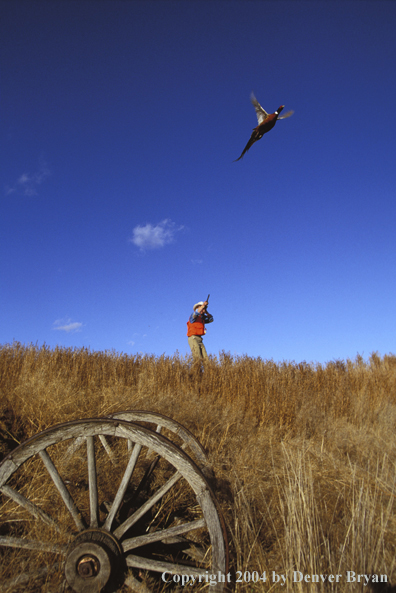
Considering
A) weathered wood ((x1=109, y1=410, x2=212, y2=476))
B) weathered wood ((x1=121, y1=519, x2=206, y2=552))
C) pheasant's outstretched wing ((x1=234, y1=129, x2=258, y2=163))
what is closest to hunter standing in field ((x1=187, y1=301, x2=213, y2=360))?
pheasant's outstretched wing ((x1=234, y1=129, x2=258, y2=163))

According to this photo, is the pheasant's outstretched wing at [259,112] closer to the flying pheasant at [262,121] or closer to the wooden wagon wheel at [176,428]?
the flying pheasant at [262,121]

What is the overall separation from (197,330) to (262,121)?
6185 mm

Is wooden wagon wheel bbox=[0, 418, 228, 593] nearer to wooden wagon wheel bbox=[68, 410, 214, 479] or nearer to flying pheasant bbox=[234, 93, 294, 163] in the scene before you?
wooden wagon wheel bbox=[68, 410, 214, 479]

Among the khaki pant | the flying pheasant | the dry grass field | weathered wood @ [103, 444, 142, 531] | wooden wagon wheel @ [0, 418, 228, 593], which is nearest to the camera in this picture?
wooden wagon wheel @ [0, 418, 228, 593]

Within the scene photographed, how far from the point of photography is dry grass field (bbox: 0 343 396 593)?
2.34 meters

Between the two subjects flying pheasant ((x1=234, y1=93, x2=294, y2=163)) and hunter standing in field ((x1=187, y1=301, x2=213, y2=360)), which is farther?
hunter standing in field ((x1=187, y1=301, x2=213, y2=360))

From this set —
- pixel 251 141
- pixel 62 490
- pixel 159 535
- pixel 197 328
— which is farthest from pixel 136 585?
pixel 197 328

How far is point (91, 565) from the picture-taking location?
1.87 meters

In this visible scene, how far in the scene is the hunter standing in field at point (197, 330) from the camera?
9.86 meters

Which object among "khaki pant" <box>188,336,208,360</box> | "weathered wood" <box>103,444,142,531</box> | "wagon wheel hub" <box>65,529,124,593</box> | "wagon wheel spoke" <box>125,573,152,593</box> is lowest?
"wagon wheel spoke" <box>125,573,152,593</box>

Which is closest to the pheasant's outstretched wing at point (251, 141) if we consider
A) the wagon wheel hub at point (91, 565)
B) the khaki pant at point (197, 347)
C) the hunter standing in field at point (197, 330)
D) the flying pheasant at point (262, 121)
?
the flying pheasant at point (262, 121)

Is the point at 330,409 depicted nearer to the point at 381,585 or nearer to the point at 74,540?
the point at 381,585

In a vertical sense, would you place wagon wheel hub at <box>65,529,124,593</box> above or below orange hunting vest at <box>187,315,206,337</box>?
below

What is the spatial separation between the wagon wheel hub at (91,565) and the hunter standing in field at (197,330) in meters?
7.79
